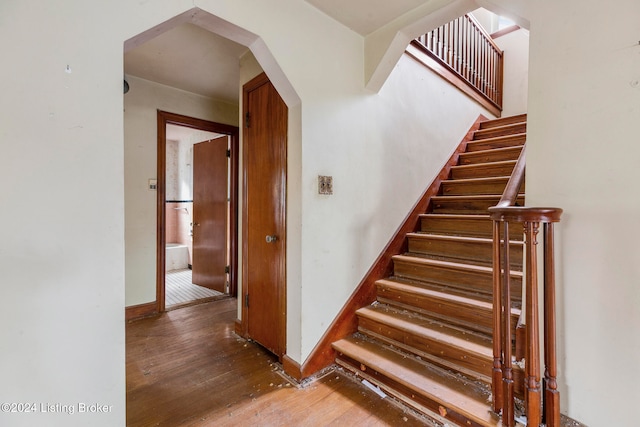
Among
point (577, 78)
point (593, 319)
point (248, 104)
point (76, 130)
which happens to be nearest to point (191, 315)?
point (248, 104)

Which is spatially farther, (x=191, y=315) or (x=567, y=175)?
(x=191, y=315)

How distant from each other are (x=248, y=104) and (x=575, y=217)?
221cm

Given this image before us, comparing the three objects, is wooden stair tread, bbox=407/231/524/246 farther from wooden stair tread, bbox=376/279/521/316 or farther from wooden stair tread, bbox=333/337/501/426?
wooden stair tread, bbox=333/337/501/426

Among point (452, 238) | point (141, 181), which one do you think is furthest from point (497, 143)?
point (141, 181)

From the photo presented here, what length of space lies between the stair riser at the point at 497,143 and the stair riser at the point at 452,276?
171 centimetres

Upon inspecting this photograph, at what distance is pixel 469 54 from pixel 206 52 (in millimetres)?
3003

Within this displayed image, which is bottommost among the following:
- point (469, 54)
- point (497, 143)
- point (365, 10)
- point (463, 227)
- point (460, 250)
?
point (460, 250)

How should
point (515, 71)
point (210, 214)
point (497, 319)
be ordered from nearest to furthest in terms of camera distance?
point (497, 319)
point (210, 214)
point (515, 71)

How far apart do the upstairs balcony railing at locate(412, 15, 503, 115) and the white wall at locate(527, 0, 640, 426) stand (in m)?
1.49

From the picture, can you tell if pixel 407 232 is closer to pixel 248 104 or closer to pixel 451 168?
pixel 451 168

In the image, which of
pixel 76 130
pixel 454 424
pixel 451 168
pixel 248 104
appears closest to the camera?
pixel 76 130

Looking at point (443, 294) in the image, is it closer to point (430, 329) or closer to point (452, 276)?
point (452, 276)

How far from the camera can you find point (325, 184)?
191 cm

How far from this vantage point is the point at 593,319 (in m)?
1.27
